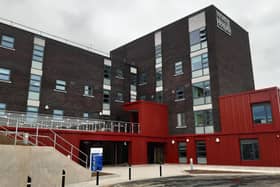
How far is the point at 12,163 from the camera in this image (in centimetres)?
1080

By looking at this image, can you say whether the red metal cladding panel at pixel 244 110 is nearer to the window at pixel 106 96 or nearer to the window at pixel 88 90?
the window at pixel 106 96

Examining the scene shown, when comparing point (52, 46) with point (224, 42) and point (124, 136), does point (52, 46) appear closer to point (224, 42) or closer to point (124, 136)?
point (124, 136)

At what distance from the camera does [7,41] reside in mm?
23594

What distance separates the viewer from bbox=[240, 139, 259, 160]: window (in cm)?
2256

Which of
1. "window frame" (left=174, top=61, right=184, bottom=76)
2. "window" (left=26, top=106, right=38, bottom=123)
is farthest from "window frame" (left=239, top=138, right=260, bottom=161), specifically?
"window" (left=26, top=106, right=38, bottom=123)

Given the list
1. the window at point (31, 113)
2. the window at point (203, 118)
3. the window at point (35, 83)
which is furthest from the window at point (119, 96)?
the window at point (31, 113)

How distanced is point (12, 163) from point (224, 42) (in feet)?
83.4

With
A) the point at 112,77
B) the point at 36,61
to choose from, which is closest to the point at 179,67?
the point at 112,77

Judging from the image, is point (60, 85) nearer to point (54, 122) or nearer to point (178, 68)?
point (54, 122)

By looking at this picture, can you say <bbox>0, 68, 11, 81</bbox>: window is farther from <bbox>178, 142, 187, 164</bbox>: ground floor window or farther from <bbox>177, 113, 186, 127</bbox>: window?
<bbox>178, 142, 187, 164</bbox>: ground floor window

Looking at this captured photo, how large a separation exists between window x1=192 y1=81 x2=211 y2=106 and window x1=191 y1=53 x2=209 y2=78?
3.68 feet

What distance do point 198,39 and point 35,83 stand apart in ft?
60.7

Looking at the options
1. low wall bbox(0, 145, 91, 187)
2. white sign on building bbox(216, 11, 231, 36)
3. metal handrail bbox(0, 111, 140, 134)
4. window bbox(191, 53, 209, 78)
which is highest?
white sign on building bbox(216, 11, 231, 36)

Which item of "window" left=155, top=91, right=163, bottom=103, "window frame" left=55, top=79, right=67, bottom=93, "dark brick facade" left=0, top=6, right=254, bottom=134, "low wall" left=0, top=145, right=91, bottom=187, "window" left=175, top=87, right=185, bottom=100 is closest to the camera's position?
"low wall" left=0, top=145, right=91, bottom=187
